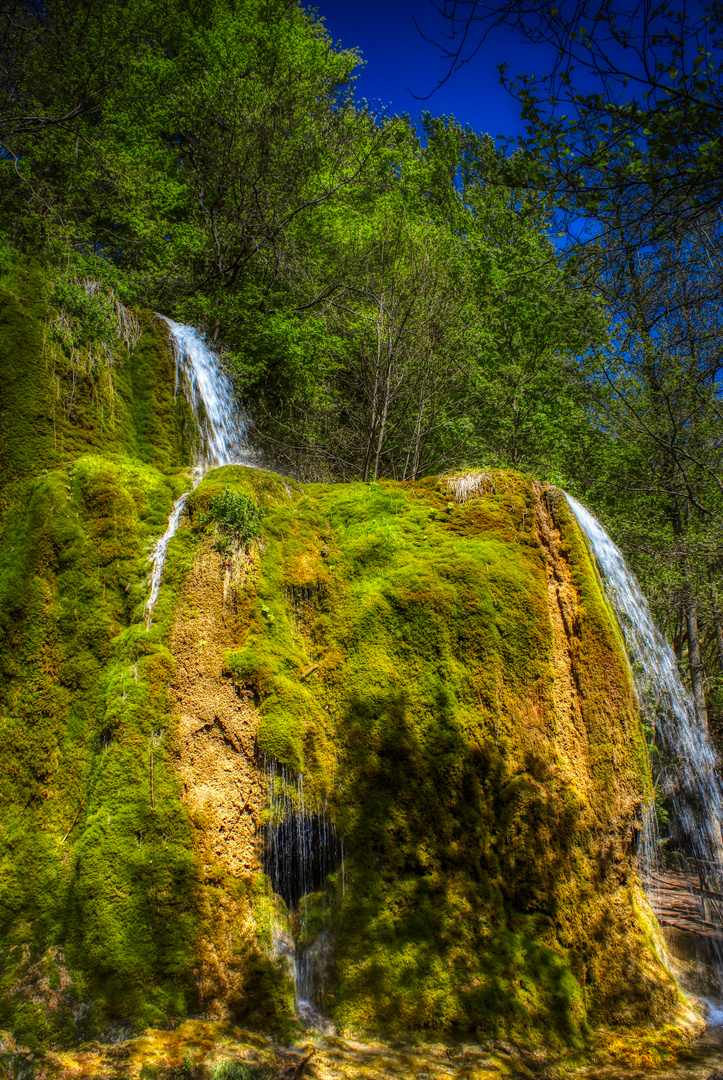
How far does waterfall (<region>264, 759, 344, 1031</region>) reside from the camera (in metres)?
4.42

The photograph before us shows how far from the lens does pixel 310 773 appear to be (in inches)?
191

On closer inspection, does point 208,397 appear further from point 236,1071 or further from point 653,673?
point 236,1071

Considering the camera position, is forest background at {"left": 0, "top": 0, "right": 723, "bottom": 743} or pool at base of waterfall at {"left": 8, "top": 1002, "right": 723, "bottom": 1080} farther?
forest background at {"left": 0, "top": 0, "right": 723, "bottom": 743}

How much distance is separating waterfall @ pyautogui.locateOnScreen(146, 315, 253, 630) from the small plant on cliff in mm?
2510

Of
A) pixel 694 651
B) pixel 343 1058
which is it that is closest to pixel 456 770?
pixel 343 1058

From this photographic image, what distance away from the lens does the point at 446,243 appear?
13062 millimetres

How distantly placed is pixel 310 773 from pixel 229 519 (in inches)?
91.0

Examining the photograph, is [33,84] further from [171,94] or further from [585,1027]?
[585,1027]

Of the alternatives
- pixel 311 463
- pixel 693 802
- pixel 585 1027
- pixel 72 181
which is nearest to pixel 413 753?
pixel 585 1027

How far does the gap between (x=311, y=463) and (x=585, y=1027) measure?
10.8 m

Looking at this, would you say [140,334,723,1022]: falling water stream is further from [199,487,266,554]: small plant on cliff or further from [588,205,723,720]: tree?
[588,205,723,720]: tree

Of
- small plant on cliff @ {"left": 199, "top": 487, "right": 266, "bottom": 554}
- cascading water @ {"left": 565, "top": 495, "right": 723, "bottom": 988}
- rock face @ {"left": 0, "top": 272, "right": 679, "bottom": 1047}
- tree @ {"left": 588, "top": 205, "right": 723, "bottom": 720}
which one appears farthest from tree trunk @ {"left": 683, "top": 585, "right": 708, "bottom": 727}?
small plant on cliff @ {"left": 199, "top": 487, "right": 266, "bottom": 554}

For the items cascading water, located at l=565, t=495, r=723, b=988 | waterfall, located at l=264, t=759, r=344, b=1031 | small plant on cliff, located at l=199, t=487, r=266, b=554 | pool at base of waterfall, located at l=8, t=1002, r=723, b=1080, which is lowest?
pool at base of waterfall, located at l=8, t=1002, r=723, b=1080

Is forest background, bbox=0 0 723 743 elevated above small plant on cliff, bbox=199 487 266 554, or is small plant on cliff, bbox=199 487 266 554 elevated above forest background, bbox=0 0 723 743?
forest background, bbox=0 0 723 743
